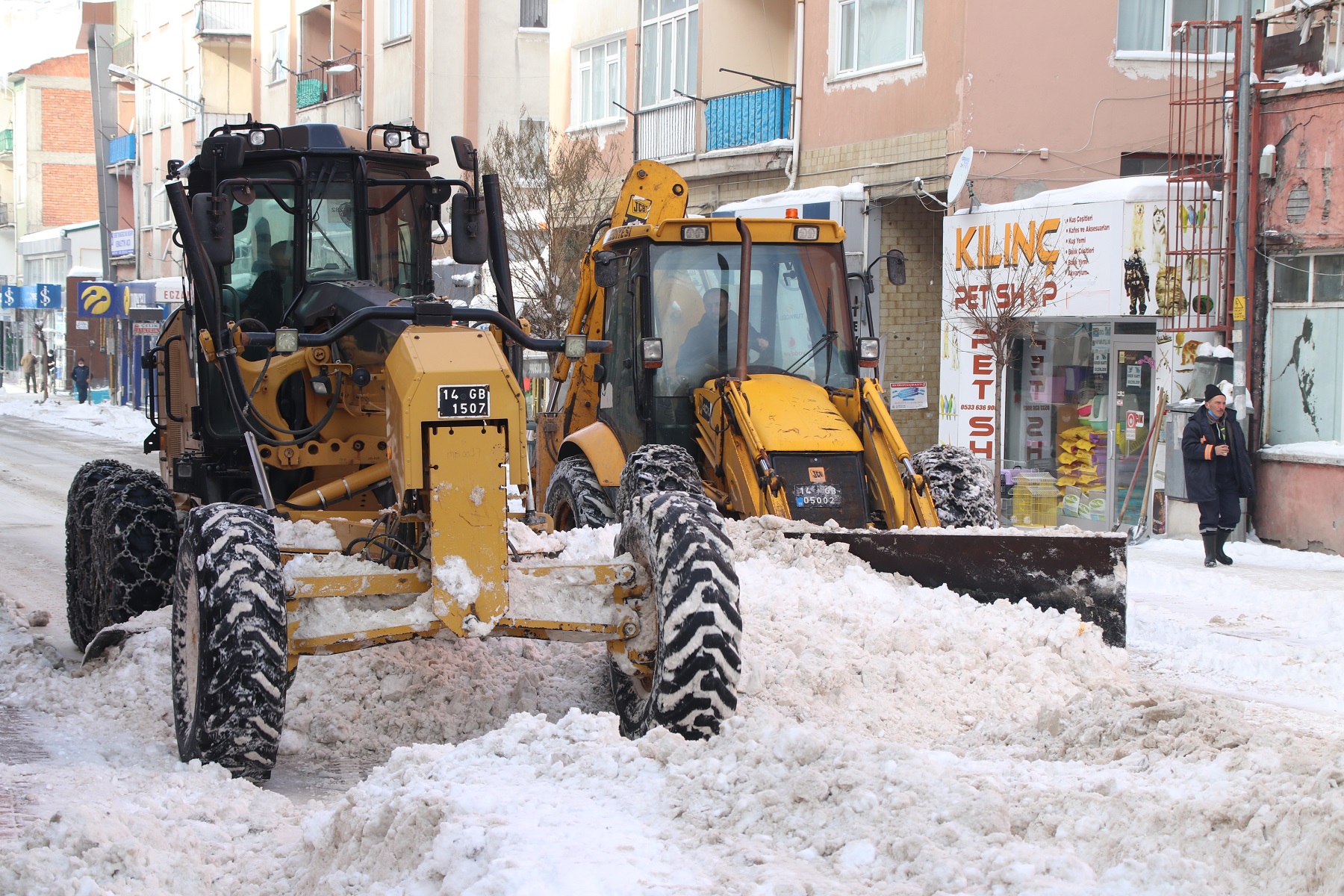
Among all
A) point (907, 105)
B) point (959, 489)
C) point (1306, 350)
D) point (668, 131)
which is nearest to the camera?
point (959, 489)

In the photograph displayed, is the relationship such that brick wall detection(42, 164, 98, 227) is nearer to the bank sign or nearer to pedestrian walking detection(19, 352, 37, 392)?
the bank sign

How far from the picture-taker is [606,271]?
10.1 meters

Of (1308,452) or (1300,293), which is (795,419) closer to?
(1308,452)

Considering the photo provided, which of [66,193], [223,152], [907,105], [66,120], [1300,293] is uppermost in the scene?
[66,120]

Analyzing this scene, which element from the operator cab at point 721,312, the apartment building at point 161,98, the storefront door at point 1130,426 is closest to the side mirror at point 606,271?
the operator cab at point 721,312

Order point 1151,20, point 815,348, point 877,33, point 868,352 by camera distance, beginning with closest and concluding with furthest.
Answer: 1. point 868,352
2. point 815,348
3. point 1151,20
4. point 877,33

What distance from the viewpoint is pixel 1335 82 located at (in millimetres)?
13789

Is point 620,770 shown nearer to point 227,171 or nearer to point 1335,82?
point 227,171

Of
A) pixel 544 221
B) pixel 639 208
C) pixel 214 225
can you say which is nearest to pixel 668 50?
pixel 544 221

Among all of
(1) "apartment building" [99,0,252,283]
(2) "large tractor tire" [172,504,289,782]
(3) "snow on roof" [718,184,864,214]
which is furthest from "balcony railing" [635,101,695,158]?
(1) "apartment building" [99,0,252,283]

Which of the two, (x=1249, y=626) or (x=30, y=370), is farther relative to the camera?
(x=30, y=370)

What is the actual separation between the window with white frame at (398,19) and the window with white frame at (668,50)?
37.6ft

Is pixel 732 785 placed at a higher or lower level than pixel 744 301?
lower

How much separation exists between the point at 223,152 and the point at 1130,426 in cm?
1146
